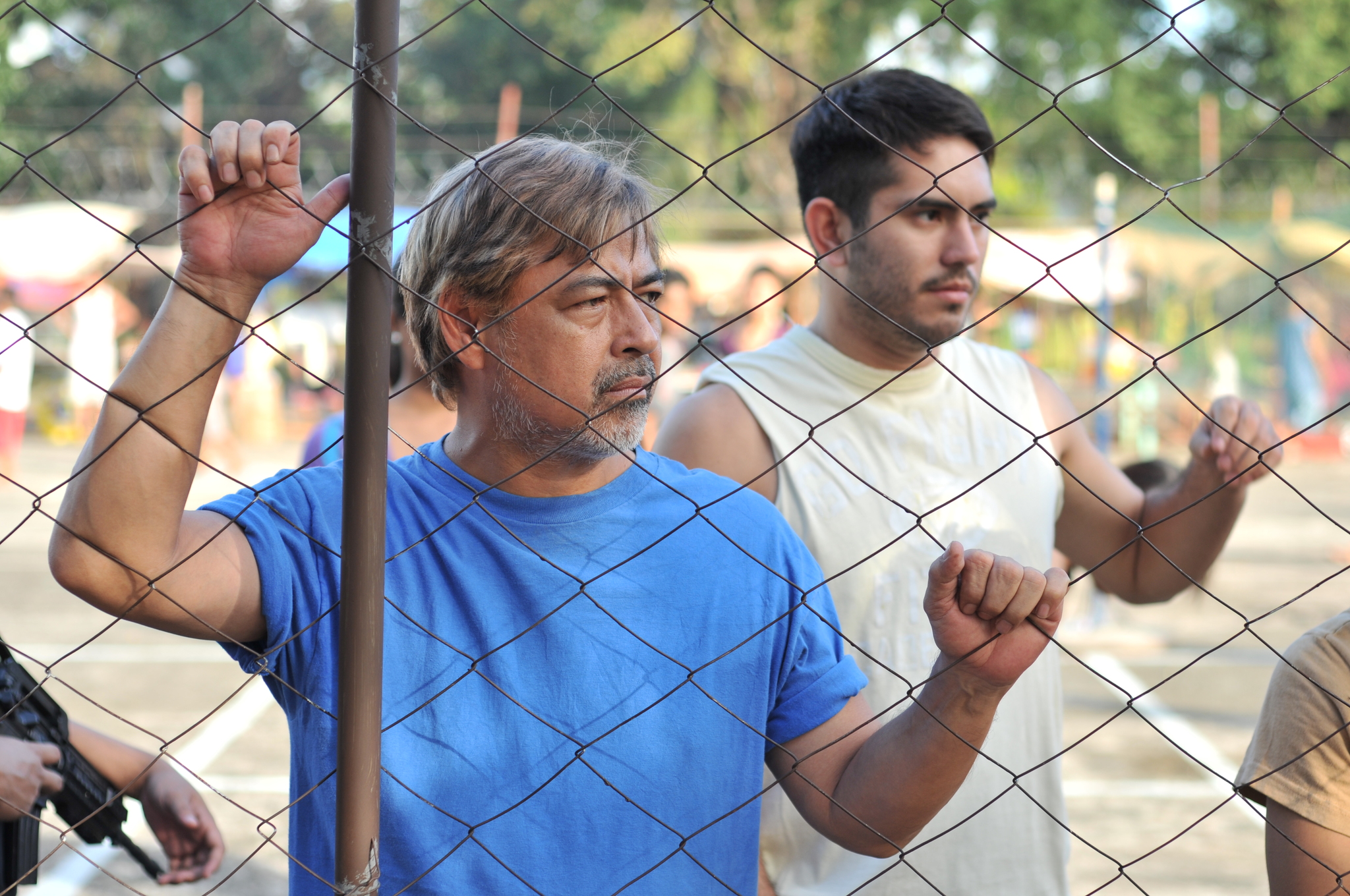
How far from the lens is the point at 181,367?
1191mm

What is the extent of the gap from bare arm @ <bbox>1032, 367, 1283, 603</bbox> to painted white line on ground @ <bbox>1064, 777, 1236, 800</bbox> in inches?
98.3

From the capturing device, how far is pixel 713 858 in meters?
1.45

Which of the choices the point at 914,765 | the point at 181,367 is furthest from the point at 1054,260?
the point at 181,367

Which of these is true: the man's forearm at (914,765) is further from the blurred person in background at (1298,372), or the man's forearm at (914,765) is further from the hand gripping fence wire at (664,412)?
the blurred person in background at (1298,372)

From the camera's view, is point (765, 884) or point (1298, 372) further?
point (1298, 372)

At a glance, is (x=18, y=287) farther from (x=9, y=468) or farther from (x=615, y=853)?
(x=615, y=853)

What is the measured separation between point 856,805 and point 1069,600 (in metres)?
6.00

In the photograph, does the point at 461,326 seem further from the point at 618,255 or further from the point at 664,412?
the point at 664,412

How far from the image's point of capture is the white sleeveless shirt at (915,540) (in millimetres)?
1916

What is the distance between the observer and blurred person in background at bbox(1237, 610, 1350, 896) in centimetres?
152

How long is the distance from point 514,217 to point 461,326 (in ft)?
0.58

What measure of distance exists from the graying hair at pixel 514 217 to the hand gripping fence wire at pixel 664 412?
0.12 feet

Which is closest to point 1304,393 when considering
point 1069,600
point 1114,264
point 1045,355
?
point 1114,264

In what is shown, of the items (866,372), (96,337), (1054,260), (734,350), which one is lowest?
(866,372)
